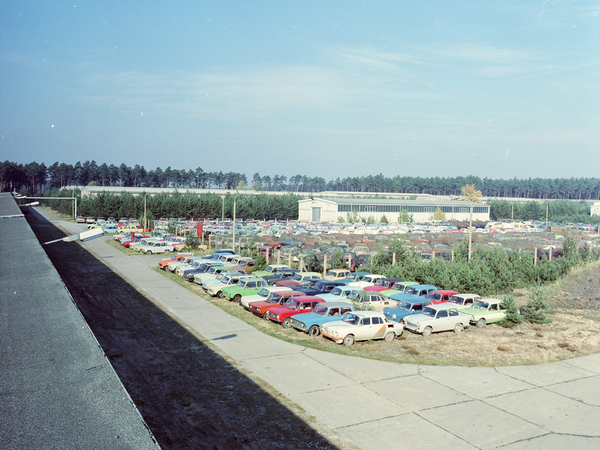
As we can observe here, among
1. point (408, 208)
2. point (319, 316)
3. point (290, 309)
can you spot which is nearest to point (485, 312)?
point (319, 316)

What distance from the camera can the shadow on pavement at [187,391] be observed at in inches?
360

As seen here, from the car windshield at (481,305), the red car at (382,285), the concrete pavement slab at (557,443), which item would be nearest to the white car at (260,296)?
the red car at (382,285)

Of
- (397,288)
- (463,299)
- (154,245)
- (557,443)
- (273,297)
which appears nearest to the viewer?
(557,443)

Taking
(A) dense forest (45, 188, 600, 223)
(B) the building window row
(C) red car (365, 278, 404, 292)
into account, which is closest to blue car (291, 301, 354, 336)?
(C) red car (365, 278, 404, 292)

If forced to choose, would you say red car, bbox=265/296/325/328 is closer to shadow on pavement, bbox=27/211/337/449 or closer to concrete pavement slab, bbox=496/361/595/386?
shadow on pavement, bbox=27/211/337/449

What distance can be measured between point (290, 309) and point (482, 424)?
10017 millimetres

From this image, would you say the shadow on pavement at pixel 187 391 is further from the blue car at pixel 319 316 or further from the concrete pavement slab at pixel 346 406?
the blue car at pixel 319 316

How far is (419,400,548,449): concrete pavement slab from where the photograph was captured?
31.3 ft

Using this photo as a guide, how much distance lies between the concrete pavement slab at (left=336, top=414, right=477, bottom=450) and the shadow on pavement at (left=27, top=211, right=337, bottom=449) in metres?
0.80

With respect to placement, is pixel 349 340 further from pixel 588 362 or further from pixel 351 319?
pixel 588 362

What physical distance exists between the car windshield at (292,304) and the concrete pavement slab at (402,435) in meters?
9.38

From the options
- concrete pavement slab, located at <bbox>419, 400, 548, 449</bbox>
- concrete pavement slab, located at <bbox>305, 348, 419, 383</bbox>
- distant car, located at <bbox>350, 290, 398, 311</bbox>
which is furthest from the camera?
distant car, located at <bbox>350, 290, 398, 311</bbox>

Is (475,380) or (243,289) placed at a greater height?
(243,289)

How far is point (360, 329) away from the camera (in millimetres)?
16469
